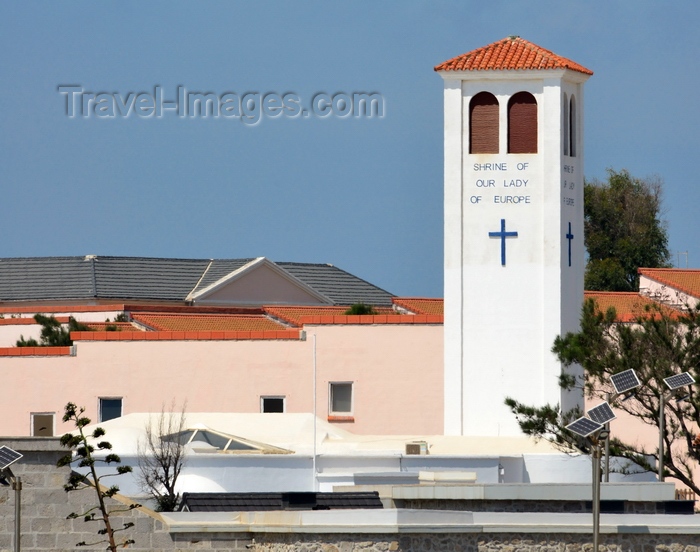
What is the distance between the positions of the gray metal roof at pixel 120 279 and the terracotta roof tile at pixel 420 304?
97.2 feet

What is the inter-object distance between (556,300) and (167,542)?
19.9 m

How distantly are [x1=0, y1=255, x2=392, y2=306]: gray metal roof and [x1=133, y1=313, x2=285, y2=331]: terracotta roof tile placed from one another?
107 feet

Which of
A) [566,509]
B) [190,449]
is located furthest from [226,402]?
[566,509]

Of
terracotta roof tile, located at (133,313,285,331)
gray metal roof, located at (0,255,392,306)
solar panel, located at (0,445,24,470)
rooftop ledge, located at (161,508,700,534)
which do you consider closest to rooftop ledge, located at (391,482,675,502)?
rooftop ledge, located at (161,508,700,534)

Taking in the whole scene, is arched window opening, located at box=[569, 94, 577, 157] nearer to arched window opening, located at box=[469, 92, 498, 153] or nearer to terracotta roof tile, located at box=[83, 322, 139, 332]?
arched window opening, located at box=[469, 92, 498, 153]

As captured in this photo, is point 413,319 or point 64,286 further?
point 64,286

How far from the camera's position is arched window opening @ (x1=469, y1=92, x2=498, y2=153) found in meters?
41.9

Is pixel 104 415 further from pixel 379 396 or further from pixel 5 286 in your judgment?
pixel 5 286

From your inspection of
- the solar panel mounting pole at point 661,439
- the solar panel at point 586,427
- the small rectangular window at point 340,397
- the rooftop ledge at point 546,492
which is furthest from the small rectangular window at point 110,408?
the solar panel at point 586,427

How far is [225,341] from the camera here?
46719mm

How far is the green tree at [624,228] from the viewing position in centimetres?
10050

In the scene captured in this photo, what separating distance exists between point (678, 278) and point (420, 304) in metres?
10.1

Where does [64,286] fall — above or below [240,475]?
above

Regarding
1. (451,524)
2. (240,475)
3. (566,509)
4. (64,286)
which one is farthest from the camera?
(64,286)
